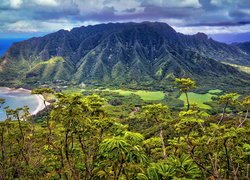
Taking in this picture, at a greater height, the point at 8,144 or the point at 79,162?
the point at 79,162

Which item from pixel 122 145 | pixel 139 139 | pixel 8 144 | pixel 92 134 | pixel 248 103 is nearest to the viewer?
pixel 122 145

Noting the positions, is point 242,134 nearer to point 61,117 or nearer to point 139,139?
point 139,139

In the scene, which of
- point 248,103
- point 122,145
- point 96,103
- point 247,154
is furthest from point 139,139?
point 248,103

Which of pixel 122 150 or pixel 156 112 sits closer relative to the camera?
pixel 122 150

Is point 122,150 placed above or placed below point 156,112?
above

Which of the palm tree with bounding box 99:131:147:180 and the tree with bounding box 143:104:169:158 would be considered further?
the tree with bounding box 143:104:169:158

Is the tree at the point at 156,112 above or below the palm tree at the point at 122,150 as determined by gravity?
below

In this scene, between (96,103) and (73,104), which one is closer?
(73,104)

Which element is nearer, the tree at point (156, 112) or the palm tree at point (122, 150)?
the palm tree at point (122, 150)

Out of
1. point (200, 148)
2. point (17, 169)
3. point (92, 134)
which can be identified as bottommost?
point (17, 169)

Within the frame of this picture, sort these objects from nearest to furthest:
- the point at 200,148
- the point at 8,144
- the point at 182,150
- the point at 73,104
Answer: the point at 73,104
the point at 200,148
the point at 182,150
the point at 8,144

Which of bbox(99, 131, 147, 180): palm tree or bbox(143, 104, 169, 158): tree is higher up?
bbox(99, 131, 147, 180): palm tree
